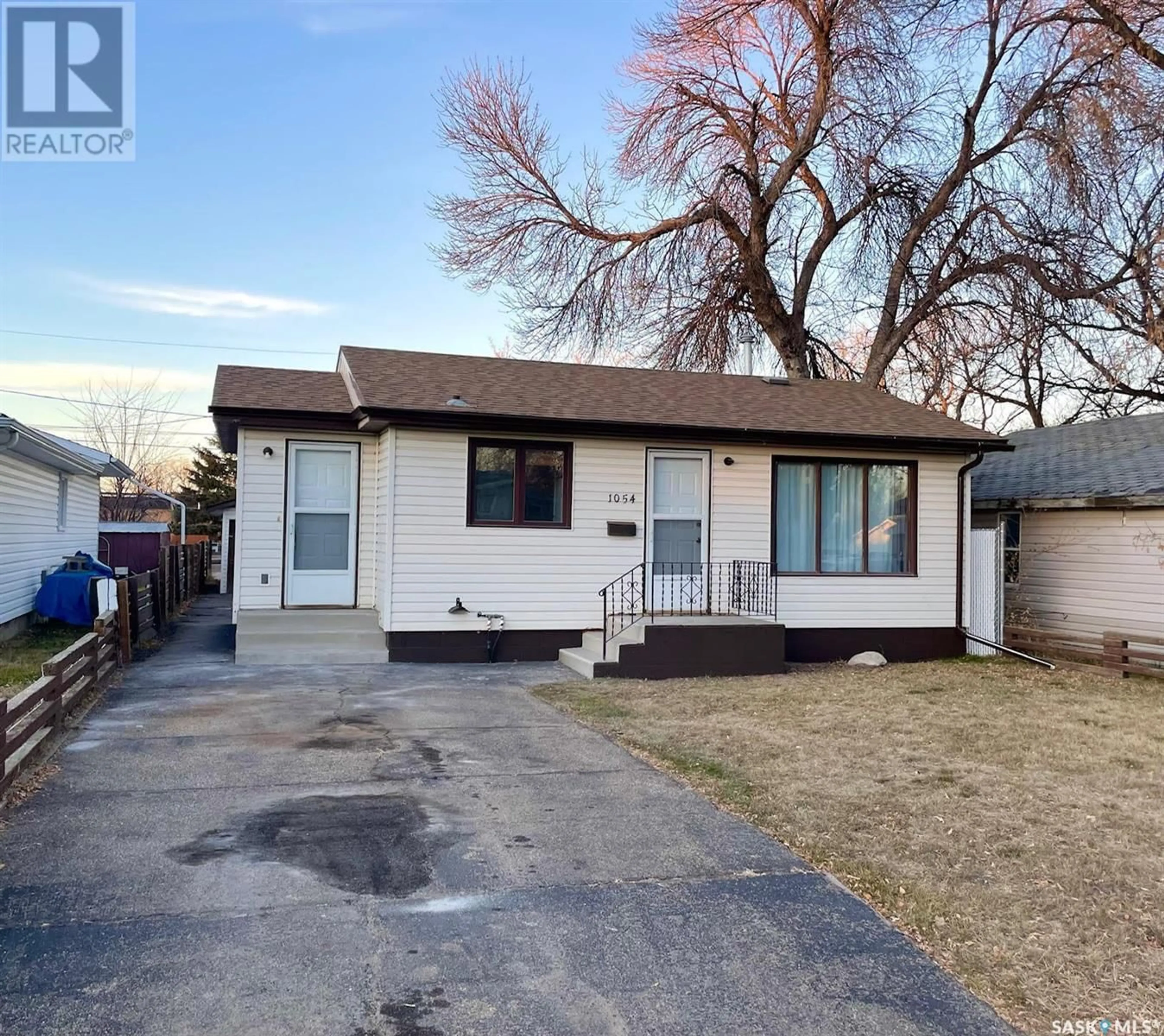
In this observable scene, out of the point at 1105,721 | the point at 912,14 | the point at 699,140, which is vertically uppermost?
the point at 912,14

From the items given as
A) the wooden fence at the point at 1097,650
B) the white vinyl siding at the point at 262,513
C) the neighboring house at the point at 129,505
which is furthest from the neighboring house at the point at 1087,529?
the neighboring house at the point at 129,505

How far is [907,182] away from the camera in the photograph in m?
19.1

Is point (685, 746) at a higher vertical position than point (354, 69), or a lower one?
lower

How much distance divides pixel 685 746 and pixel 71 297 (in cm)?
2421

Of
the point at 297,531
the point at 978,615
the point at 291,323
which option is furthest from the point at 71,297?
the point at 978,615

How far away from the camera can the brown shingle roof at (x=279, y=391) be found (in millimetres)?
10695

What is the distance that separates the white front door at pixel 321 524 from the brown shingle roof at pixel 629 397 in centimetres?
118

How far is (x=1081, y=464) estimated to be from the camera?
47.5 feet

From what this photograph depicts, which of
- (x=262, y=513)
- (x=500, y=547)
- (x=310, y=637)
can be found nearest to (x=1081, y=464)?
(x=500, y=547)

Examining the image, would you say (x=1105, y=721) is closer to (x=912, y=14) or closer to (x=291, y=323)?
(x=912, y=14)

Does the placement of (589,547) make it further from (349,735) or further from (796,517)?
(349,735)

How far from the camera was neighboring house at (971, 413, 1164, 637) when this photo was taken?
11.9 metres

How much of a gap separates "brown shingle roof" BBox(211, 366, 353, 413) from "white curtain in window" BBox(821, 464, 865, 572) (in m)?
6.27

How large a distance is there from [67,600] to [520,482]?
7.41 meters
